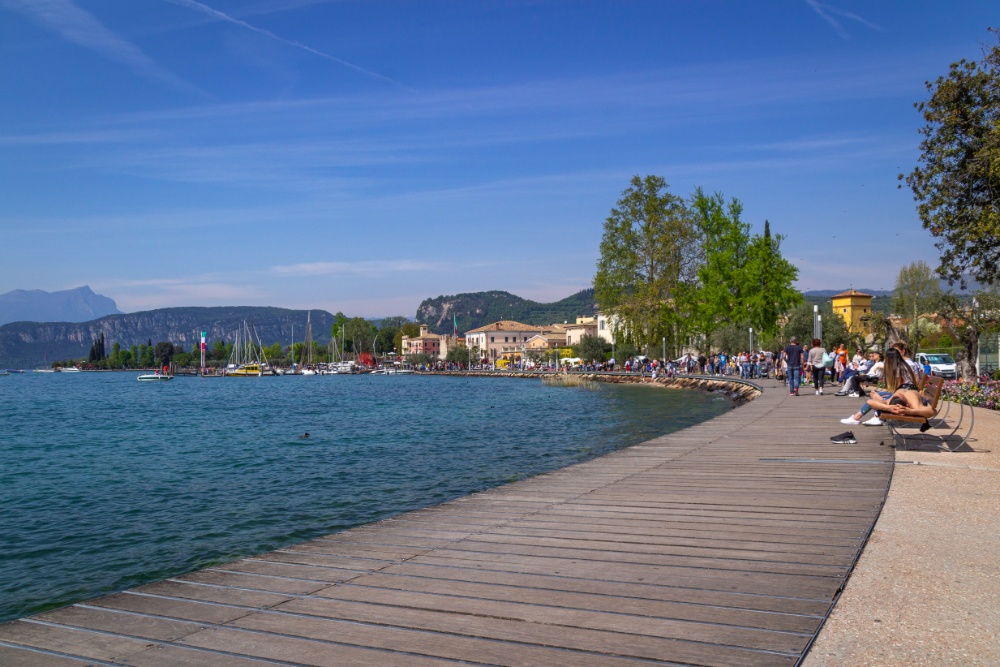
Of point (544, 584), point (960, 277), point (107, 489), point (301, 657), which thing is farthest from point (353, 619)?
point (960, 277)

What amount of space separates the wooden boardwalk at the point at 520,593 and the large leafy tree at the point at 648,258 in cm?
4399

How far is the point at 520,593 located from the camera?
4.12m

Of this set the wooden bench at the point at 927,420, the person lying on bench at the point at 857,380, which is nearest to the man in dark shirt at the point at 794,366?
the person lying on bench at the point at 857,380

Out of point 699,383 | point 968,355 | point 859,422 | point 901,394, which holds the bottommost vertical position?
point 699,383

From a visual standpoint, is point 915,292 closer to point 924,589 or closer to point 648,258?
point 648,258

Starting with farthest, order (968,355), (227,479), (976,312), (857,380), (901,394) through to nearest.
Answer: (976,312)
(968,355)
(857,380)
(227,479)
(901,394)

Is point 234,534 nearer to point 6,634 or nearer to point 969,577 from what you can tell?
point 6,634

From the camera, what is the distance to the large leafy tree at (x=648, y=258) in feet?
165

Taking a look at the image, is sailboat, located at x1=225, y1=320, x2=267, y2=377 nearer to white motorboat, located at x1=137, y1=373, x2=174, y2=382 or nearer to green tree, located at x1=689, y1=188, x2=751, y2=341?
white motorboat, located at x1=137, y1=373, x2=174, y2=382

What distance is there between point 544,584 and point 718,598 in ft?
3.11

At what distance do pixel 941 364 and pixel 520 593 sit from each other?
38.0 meters

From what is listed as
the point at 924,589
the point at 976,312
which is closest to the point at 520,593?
the point at 924,589

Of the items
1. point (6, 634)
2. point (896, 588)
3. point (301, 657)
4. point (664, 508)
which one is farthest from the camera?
point (664, 508)

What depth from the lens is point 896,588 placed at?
13.4ft
